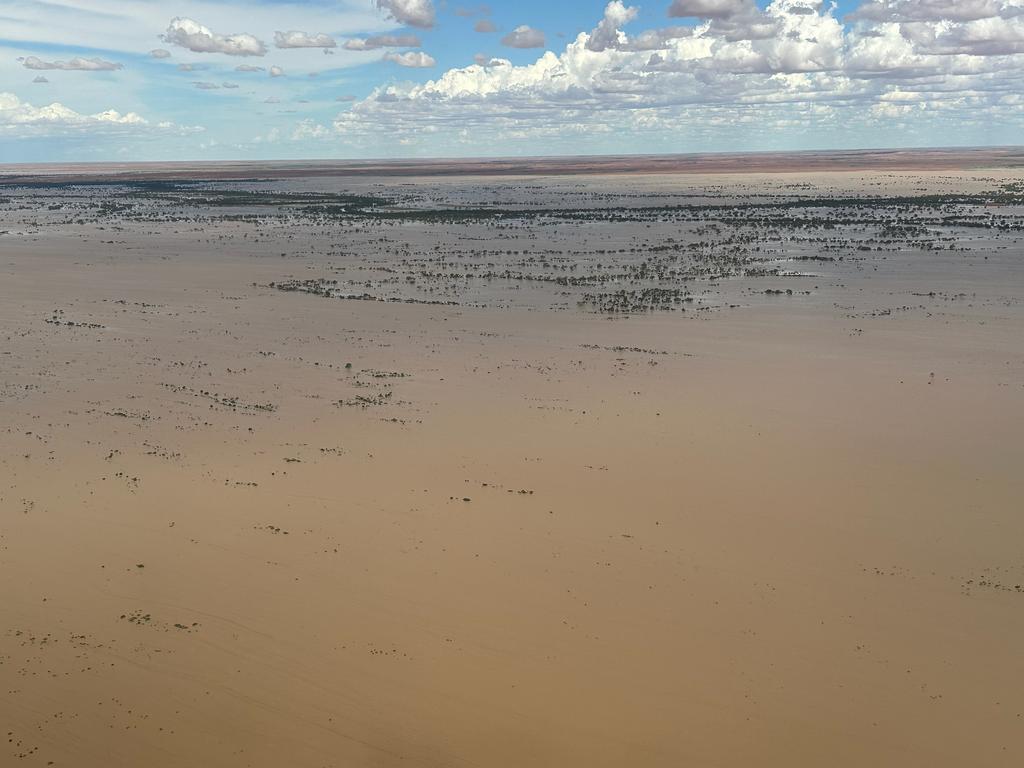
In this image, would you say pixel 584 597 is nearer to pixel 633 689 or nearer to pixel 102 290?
pixel 633 689

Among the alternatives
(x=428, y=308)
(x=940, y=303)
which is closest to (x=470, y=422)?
(x=428, y=308)

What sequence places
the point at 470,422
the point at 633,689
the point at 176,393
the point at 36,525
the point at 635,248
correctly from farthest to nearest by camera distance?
the point at 635,248 → the point at 176,393 → the point at 470,422 → the point at 36,525 → the point at 633,689

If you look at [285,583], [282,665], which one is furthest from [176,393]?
[282,665]

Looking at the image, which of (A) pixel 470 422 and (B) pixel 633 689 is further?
(A) pixel 470 422

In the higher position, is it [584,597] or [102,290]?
[102,290]

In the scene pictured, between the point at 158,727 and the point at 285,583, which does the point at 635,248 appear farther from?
the point at 158,727

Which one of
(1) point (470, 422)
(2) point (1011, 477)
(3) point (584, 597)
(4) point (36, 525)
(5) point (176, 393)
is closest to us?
(3) point (584, 597)
